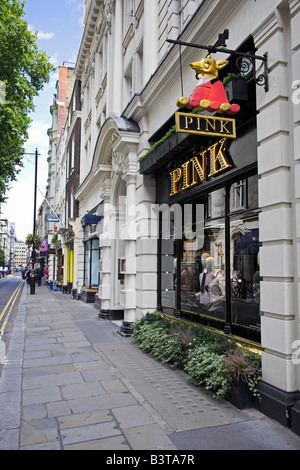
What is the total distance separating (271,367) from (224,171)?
3316mm

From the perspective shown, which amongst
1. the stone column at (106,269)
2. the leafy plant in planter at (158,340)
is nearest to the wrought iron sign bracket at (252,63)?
the leafy plant in planter at (158,340)

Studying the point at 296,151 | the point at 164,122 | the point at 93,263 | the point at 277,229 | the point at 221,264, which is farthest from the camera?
the point at 93,263

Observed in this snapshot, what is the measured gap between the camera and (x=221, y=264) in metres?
6.81

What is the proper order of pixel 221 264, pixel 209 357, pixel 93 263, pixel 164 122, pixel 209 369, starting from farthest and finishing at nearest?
1. pixel 93 263
2. pixel 164 122
3. pixel 221 264
4. pixel 209 357
5. pixel 209 369

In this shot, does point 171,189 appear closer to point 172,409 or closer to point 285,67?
point 285,67

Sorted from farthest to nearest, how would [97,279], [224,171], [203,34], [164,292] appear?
1. [97,279]
2. [164,292]
3. [203,34]
4. [224,171]

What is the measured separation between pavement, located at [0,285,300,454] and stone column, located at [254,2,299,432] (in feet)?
1.50

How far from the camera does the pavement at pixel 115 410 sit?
3.79 metres

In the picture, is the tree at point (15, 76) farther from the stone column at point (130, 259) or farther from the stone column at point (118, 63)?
the stone column at point (130, 259)

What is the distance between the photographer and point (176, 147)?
7625 millimetres

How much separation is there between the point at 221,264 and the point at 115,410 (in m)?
3.31

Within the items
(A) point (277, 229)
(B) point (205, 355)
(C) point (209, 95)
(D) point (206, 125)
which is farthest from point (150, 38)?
(B) point (205, 355)

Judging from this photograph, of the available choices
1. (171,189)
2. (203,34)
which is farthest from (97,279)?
(203,34)

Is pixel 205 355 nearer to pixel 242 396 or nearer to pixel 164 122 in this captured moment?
pixel 242 396
